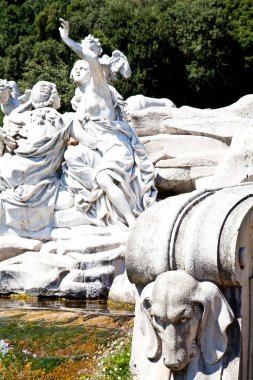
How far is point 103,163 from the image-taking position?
33.3 feet

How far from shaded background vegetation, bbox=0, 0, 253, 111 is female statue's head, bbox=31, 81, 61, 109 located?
48.9 feet

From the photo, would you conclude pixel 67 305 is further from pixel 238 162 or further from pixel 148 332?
pixel 148 332

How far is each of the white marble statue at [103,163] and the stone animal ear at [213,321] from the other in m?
5.63

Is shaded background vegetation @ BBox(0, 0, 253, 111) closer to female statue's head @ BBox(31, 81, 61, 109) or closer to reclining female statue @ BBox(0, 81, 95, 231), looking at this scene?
female statue's head @ BBox(31, 81, 61, 109)

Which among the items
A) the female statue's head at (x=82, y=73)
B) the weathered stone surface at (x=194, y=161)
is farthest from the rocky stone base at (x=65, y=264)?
the female statue's head at (x=82, y=73)

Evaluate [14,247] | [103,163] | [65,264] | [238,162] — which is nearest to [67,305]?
[65,264]

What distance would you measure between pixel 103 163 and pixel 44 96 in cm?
130

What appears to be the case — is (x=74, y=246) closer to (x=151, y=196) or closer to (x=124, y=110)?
(x=151, y=196)

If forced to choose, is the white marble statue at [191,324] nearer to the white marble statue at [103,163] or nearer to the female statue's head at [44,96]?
the white marble statue at [103,163]

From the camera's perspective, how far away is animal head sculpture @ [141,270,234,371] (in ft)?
14.0

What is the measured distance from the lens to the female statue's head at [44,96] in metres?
10.8

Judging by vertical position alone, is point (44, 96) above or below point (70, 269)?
above

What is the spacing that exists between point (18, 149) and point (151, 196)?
63.4 inches

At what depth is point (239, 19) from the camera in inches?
1137
